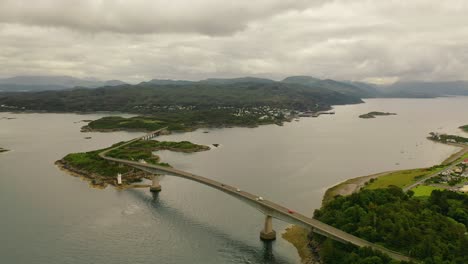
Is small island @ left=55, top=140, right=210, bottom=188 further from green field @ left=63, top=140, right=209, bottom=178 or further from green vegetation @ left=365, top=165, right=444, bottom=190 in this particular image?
green vegetation @ left=365, top=165, right=444, bottom=190

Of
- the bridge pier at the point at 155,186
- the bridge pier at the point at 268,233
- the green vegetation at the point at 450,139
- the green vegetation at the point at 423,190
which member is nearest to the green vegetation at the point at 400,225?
the bridge pier at the point at 268,233

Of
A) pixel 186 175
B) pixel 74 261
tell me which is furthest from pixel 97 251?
pixel 186 175

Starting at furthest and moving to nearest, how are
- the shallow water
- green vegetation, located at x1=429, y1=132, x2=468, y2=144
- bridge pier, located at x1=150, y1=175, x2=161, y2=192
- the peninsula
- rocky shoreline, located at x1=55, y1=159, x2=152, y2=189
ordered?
1. green vegetation, located at x1=429, y1=132, x2=468, y2=144
2. rocky shoreline, located at x1=55, y1=159, x2=152, y2=189
3. bridge pier, located at x1=150, y1=175, x2=161, y2=192
4. the shallow water
5. the peninsula

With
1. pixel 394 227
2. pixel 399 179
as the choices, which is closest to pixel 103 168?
pixel 394 227

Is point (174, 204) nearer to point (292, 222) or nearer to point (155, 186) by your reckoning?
point (155, 186)

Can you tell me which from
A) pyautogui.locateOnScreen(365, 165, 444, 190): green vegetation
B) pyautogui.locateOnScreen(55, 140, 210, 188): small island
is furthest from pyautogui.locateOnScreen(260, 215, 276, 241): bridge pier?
pyautogui.locateOnScreen(55, 140, 210, 188): small island

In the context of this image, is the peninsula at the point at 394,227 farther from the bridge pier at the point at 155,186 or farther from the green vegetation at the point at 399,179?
the bridge pier at the point at 155,186
